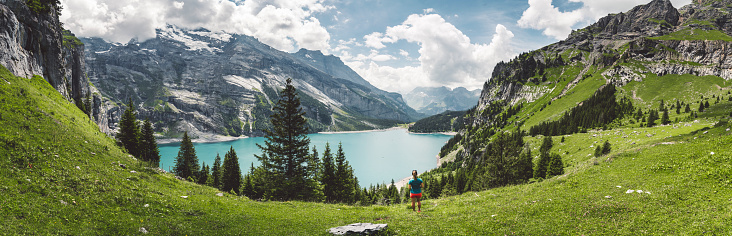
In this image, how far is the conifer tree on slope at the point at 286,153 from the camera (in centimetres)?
3178

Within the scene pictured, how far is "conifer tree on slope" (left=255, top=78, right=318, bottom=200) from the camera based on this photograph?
31.8 m

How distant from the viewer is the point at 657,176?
16.3m

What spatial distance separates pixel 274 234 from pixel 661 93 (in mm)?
149934

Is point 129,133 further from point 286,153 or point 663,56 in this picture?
point 663,56

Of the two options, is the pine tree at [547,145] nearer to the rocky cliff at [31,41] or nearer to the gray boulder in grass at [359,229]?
the gray boulder in grass at [359,229]

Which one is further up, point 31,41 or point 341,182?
point 31,41

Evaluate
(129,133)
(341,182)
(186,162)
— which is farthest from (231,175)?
(341,182)

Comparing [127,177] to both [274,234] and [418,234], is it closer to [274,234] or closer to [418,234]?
[274,234]

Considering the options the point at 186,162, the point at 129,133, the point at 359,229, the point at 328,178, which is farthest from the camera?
the point at 186,162

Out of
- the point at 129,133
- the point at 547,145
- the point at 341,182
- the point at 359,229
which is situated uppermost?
the point at 129,133

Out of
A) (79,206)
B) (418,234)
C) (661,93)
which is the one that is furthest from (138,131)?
(661,93)

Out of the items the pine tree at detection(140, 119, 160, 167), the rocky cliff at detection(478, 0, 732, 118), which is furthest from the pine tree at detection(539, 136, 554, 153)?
the rocky cliff at detection(478, 0, 732, 118)

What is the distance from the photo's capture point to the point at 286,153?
106ft

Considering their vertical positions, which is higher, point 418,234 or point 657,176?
point 657,176
